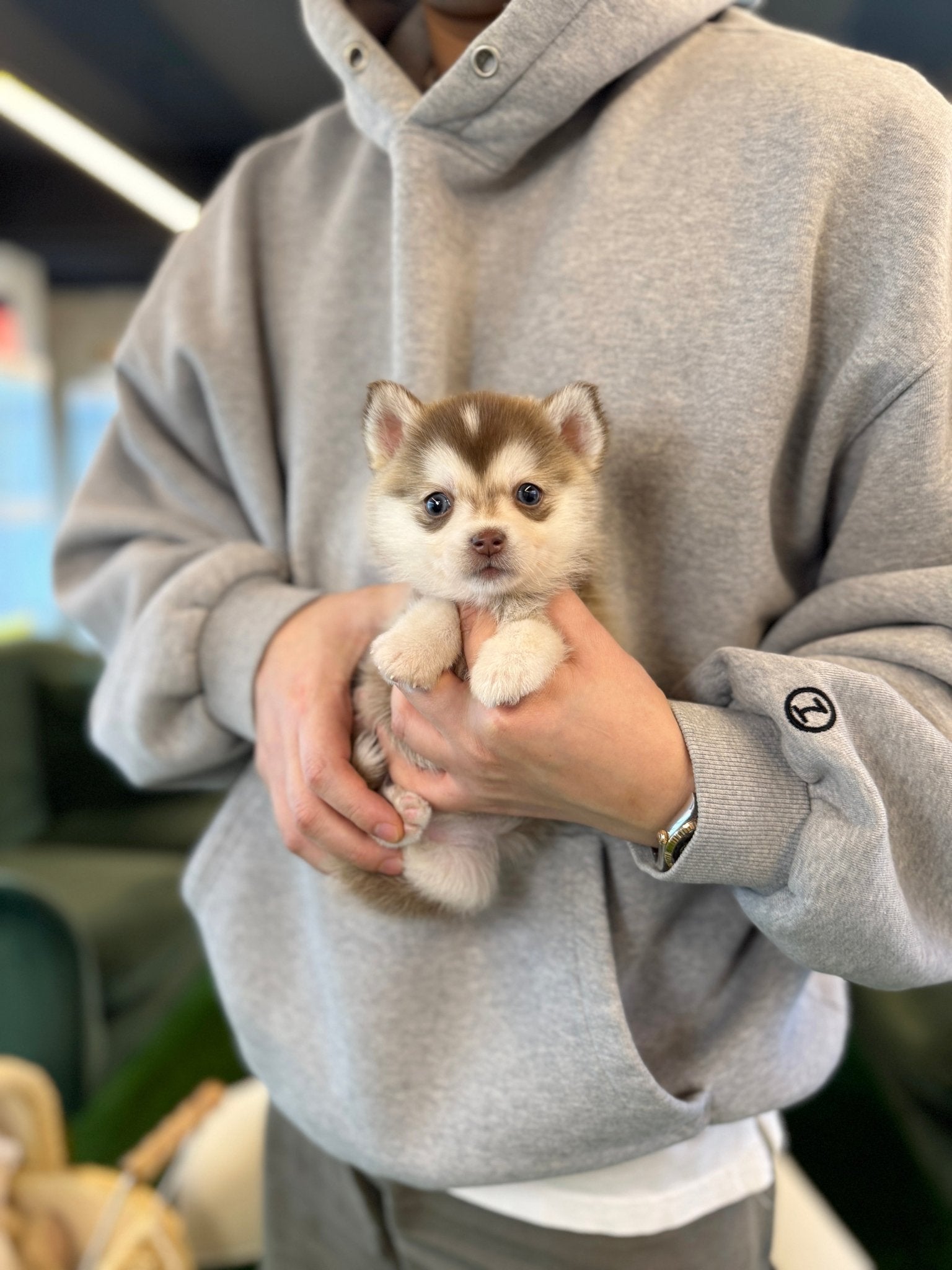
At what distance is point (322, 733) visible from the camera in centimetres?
91

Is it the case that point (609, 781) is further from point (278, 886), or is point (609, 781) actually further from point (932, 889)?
point (278, 886)

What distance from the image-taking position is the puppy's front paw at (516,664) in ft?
2.58

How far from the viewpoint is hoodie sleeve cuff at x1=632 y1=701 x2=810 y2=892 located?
0.78 meters

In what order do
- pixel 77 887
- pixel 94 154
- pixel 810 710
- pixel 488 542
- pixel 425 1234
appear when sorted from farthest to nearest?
1. pixel 94 154
2. pixel 77 887
3. pixel 425 1234
4. pixel 488 542
5. pixel 810 710

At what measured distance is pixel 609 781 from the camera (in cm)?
79

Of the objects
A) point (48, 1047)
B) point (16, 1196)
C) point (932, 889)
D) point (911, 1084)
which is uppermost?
point (932, 889)

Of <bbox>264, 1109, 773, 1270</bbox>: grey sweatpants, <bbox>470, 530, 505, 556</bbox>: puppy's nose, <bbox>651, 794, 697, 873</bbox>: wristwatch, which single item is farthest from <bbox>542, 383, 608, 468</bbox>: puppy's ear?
<bbox>264, 1109, 773, 1270</bbox>: grey sweatpants

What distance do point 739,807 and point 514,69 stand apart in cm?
77

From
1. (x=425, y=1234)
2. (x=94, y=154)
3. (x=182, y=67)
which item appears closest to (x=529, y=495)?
(x=425, y=1234)

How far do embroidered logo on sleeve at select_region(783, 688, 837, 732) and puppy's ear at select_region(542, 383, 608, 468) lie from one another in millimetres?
321

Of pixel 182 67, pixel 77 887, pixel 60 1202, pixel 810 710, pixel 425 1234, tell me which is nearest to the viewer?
pixel 810 710

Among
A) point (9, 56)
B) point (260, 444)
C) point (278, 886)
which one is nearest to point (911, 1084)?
point (278, 886)

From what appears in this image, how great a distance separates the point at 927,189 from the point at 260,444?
Result: 30.7 inches

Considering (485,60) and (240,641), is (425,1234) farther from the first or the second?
(485,60)
